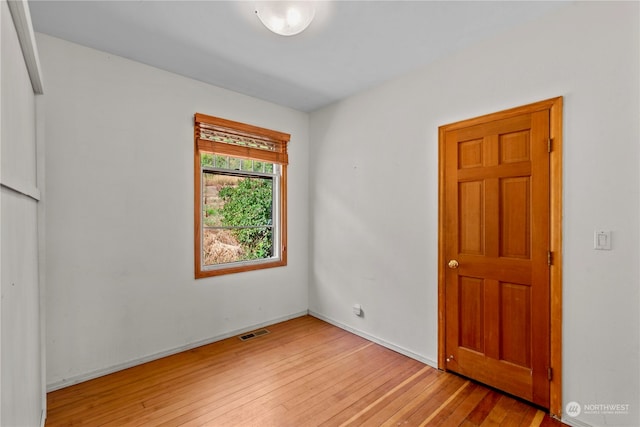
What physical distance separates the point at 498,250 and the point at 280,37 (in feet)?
7.62

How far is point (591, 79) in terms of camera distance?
1.86m

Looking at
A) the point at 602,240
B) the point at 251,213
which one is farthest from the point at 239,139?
the point at 602,240

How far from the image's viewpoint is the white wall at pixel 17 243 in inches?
40.4

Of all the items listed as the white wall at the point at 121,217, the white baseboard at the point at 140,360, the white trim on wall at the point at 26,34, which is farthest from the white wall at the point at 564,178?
the white trim on wall at the point at 26,34

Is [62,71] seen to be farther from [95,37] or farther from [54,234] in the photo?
[54,234]

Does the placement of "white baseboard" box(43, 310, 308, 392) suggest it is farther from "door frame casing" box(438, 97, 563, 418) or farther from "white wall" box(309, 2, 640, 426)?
"door frame casing" box(438, 97, 563, 418)

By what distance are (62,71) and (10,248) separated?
192 cm

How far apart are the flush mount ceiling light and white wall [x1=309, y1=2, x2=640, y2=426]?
1379mm

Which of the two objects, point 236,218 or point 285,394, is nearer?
point 285,394

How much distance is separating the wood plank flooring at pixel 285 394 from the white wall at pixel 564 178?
0.38 m

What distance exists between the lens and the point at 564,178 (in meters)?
1.96

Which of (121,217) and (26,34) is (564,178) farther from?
(121,217)

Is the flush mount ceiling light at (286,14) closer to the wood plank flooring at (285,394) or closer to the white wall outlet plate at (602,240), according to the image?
the white wall outlet plate at (602,240)

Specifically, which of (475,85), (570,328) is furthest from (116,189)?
(570,328)
